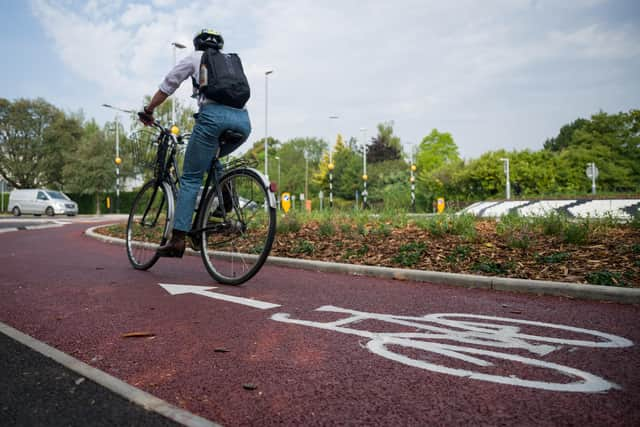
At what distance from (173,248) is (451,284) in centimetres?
288

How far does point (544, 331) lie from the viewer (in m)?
3.09

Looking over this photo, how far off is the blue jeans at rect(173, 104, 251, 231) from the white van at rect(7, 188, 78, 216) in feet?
99.7

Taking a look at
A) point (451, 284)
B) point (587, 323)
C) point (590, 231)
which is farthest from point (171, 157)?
point (590, 231)

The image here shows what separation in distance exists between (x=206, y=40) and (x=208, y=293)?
2.43 meters

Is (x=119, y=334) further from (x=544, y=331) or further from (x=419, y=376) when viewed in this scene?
(x=544, y=331)

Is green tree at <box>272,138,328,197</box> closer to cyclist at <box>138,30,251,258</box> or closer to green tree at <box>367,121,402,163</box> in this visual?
green tree at <box>367,121,402,163</box>

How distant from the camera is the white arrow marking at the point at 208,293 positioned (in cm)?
391

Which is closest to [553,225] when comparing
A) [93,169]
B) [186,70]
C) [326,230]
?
[326,230]

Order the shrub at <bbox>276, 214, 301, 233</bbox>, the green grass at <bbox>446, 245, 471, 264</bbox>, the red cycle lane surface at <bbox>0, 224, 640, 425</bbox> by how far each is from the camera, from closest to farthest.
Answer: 1. the red cycle lane surface at <bbox>0, 224, 640, 425</bbox>
2. the green grass at <bbox>446, 245, 471, 264</bbox>
3. the shrub at <bbox>276, 214, 301, 233</bbox>

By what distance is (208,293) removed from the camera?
4465 mm

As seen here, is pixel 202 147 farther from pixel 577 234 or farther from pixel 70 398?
pixel 577 234

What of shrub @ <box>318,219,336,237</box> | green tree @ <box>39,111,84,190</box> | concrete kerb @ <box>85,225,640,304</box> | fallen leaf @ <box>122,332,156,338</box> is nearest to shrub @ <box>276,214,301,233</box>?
shrub @ <box>318,219,336,237</box>

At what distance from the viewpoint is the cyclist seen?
464 cm

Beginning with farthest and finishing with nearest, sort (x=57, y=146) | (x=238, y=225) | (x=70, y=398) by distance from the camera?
(x=57, y=146)
(x=238, y=225)
(x=70, y=398)
